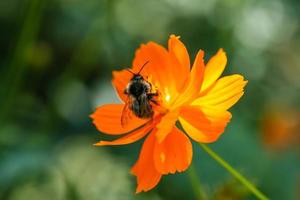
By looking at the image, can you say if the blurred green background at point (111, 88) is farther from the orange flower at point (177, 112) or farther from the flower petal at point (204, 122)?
the flower petal at point (204, 122)

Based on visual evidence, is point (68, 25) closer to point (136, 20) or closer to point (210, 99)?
point (136, 20)

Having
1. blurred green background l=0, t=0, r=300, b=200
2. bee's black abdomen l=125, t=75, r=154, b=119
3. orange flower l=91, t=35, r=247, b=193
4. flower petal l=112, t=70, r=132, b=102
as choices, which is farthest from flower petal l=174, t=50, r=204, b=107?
blurred green background l=0, t=0, r=300, b=200

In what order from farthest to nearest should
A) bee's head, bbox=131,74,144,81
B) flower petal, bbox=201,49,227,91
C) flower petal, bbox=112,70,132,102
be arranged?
flower petal, bbox=112,70,132,102 < bee's head, bbox=131,74,144,81 < flower petal, bbox=201,49,227,91

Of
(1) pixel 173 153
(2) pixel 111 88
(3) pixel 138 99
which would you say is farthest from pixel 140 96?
(2) pixel 111 88

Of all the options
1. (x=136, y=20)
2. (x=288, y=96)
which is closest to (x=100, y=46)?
(x=136, y=20)

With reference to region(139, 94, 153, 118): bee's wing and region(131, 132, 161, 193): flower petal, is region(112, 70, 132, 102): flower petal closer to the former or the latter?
region(139, 94, 153, 118): bee's wing

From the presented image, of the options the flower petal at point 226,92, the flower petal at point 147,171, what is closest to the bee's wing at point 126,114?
the flower petal at point 147,171
